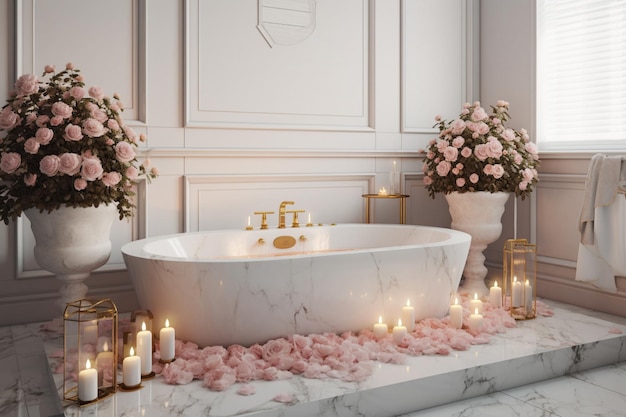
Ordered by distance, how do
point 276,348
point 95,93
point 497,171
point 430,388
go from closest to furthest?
point 430,388 < point 276,348 < point 95,93 < point 497,171

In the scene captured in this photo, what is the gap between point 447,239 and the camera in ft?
9.70

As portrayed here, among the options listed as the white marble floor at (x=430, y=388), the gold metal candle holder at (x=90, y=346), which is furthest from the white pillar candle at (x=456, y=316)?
the gold metal candle holder at (x=90, y=346)

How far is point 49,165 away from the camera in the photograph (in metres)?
2.28

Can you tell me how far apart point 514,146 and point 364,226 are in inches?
41.1

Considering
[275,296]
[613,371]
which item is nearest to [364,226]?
[275,296]

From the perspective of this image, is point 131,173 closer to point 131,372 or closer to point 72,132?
point 72,132

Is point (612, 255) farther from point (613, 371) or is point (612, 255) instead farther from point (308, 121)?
point (308, 121)

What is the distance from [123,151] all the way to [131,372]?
94cm

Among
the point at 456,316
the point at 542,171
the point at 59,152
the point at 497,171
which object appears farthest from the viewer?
the point at 542,171

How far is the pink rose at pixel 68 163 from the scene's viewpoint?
7.51ft

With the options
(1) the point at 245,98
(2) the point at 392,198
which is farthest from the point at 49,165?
(2) the point at 392,198

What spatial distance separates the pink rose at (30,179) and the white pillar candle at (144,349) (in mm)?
810

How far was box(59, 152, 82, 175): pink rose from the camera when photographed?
2.29 m

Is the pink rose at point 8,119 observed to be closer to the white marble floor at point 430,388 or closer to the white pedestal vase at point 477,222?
the white marble floor at point 430,388
